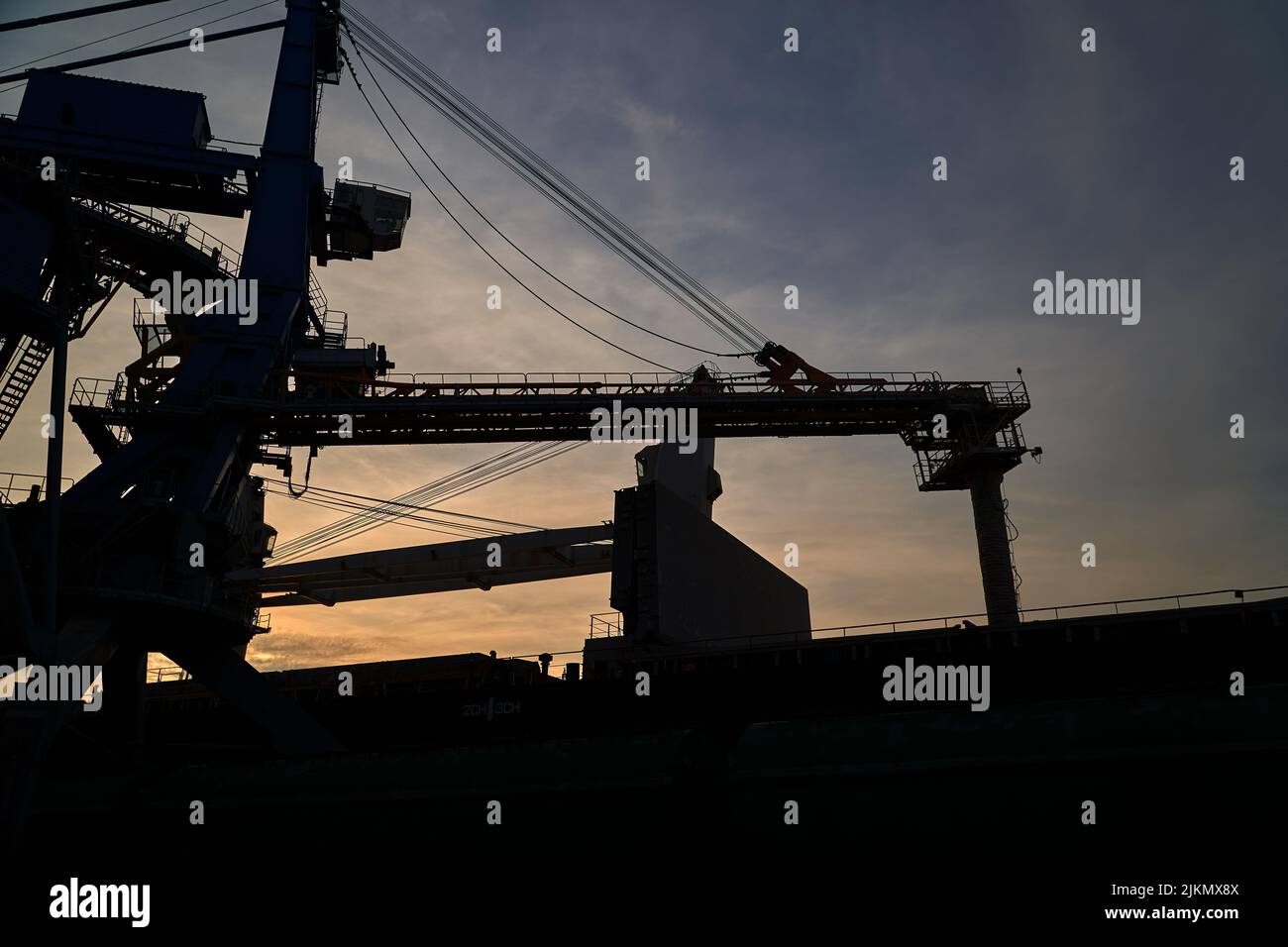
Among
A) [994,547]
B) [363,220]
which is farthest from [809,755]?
[363,220]

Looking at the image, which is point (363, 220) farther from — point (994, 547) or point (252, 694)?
point (994, 547)

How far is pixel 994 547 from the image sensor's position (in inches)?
1401

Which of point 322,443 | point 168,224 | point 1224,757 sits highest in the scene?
point 168,224

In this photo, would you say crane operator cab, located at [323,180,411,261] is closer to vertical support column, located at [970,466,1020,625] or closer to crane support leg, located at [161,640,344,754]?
crane support leg, located at [161,640,344,754]

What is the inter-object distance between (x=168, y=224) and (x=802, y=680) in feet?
93.4

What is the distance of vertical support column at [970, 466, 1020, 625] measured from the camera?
34.4 metres

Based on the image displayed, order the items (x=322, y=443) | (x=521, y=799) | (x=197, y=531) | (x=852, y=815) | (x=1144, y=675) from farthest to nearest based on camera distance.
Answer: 1. (x=322, y=443)
2. (x=197, y=531)
3. (x=1144, y=675)
4. (x=521, y=799)
5. (x=852, y=815)

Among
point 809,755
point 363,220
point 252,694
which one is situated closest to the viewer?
point 809,755

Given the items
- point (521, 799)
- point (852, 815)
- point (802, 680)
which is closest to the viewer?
point (852, 815)

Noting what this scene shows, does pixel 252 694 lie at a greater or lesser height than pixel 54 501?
lesser

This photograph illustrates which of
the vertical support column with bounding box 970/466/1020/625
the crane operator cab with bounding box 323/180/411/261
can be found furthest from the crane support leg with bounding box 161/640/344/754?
the vertical support column with bounding box 970/466/1020/625
